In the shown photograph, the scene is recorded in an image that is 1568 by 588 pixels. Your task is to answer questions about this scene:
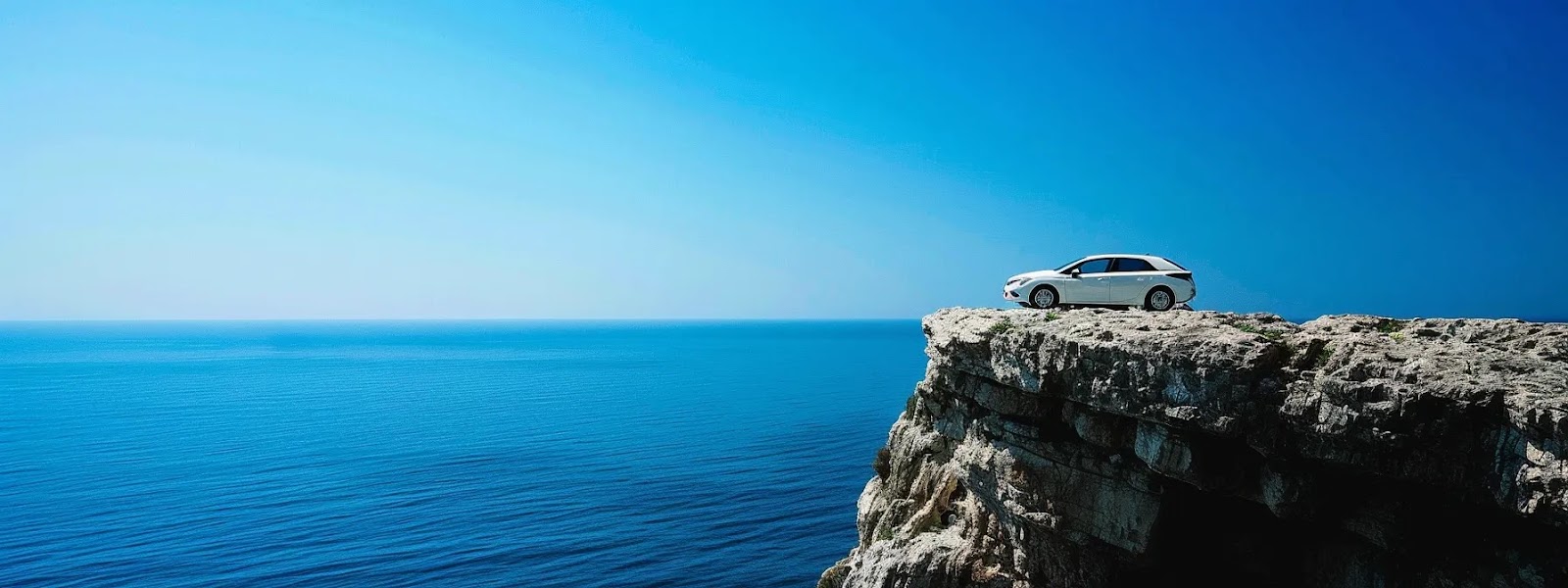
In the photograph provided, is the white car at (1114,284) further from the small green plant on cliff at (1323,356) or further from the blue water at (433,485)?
the blue water at (433,485)

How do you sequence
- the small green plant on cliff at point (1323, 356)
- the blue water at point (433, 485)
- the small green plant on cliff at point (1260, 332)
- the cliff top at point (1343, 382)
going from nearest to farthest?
1. the cliff top at point (1343, 382)
2. the small green plant on cliff at point (1323, 356)
3. the small green plant on cliff at point (1260, 332)
4. the blue water at point (433, 485)

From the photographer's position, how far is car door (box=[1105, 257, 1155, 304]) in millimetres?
22156

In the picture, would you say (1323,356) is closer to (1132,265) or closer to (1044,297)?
(1132,265)

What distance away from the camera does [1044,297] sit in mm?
23219

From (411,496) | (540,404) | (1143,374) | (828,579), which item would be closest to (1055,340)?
(1143,374)

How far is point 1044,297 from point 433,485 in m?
47.9

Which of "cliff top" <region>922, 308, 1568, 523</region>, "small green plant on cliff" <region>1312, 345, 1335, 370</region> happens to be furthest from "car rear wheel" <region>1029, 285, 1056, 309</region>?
"small green plant on cliff" <region>1312, 345, 1335, 370</region>

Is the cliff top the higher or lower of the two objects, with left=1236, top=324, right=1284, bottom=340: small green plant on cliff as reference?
lower

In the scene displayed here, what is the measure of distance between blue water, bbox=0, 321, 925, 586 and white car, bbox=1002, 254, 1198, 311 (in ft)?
71.8

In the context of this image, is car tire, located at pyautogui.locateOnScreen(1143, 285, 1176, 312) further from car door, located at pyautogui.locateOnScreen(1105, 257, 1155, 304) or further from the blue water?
the blue water

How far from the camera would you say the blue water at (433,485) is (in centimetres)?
3856

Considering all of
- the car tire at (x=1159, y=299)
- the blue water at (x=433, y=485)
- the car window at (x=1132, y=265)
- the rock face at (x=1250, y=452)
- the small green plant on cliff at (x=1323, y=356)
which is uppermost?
the car window at (x=1132, y=265)

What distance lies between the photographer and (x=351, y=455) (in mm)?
64062

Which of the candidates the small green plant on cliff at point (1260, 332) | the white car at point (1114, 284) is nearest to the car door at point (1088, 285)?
the white car at point (1114, 284)
